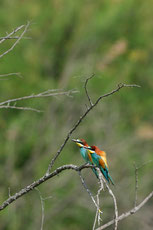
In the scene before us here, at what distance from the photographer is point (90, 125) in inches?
567

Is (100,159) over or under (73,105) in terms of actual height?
under

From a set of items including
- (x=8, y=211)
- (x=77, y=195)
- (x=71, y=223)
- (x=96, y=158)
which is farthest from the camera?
(x=71, y=223)

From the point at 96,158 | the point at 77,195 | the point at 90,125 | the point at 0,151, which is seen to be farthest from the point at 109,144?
the point at 96,158

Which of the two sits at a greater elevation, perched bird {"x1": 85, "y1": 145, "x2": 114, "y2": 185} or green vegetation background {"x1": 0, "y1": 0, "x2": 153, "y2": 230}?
green vegetation background {"x1": 0, "y1": 0, "x2": 153, "y2": 230}

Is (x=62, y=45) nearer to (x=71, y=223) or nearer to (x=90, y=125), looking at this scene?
(x=90, y=125)

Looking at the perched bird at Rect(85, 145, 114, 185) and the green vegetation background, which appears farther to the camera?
the green vegetation background

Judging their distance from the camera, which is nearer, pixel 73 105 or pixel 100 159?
pixel 100 159

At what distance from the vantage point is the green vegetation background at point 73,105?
567 inches

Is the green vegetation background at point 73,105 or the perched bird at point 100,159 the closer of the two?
the perched bird at point 100,159

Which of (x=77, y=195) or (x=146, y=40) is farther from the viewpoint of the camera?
(x=146, y=40)

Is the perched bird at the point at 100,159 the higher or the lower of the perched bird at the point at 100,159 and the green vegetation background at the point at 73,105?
the lower

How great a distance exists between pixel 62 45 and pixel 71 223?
488 cm

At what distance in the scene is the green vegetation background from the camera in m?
14.4

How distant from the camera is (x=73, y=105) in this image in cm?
1428
